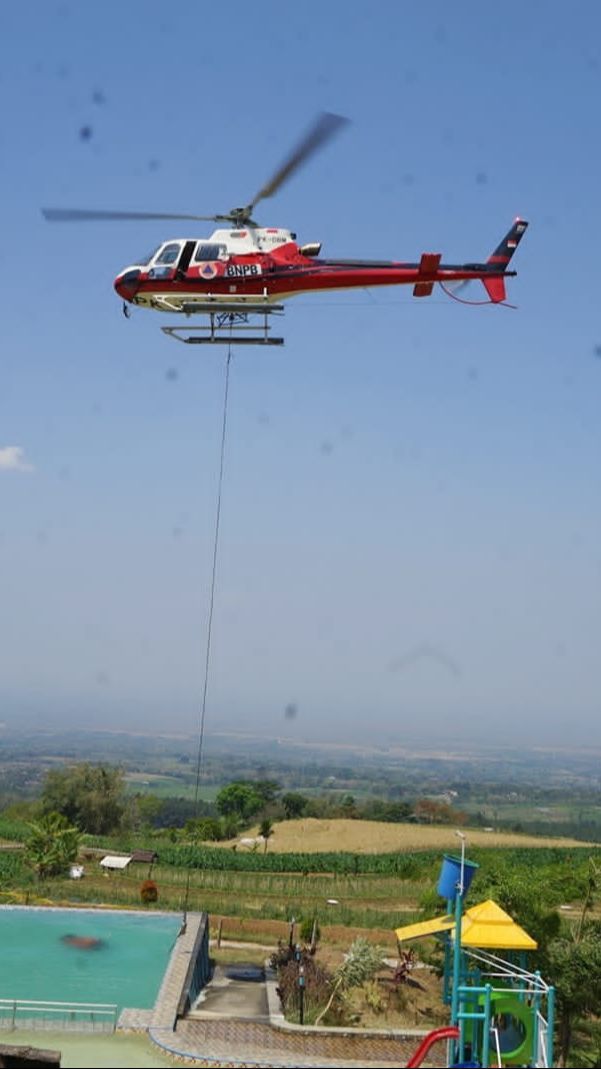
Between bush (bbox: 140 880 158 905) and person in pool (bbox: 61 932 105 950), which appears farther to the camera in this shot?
bush (bbox: 140 880 158 905)

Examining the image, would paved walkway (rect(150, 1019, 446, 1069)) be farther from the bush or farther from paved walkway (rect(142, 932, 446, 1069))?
the bush

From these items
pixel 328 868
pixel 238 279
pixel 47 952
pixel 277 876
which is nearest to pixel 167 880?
pixel 277 876

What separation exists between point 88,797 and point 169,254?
113 ft

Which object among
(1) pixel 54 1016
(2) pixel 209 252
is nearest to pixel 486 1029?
(1) pixel 54 1016

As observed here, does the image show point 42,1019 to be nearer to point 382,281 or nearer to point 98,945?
point 98,945

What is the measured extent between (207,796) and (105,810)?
422 ft

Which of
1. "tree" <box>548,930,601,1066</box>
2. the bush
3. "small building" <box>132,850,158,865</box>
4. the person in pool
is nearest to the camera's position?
"tree" <box>548,930,601,1066</box>

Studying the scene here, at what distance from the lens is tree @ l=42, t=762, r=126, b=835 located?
46.8 m

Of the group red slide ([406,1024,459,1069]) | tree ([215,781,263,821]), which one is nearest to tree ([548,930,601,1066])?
red slide ([406,1024,459,1069])

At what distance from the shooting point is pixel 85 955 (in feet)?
60.4

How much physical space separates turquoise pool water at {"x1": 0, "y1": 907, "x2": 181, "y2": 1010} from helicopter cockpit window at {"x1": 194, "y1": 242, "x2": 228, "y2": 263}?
37.4 ft

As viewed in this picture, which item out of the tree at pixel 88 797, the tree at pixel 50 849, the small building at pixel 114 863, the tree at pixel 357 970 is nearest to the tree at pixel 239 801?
the tree at pixel 88 797

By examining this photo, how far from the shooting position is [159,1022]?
13531 millimetres

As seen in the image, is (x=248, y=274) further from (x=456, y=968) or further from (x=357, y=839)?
(x=357, y=839)
